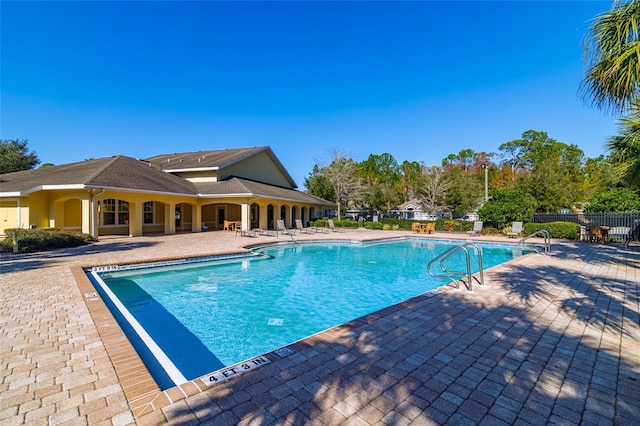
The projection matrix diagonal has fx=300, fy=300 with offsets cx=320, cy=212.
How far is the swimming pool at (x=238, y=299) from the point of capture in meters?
4.81

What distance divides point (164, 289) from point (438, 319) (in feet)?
22.7

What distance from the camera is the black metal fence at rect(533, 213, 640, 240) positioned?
56.5ft

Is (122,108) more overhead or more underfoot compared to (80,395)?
more overhead

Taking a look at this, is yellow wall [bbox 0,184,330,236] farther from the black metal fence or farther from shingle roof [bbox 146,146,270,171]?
the black metal fence

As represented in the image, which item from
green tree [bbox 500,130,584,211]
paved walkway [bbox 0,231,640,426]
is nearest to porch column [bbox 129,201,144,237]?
paved walkway [bbox 0,231,640,426]

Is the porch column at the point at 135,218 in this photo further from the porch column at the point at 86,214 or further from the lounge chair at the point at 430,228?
the lounge chair at the point at 430,228

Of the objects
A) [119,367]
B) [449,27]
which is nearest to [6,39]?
[119,367]

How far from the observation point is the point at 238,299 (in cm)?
749

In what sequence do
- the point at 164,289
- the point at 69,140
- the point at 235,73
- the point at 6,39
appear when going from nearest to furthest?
1. the point at 164,289
2. the point at 6,39
3. the point at 235,73
4. the point at 69,140

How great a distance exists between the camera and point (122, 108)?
80.2 ft

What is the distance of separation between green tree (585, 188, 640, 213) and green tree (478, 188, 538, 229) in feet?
15.6

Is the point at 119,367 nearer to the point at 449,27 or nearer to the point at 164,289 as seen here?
the point at 164,289

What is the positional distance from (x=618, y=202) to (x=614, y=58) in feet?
69.4

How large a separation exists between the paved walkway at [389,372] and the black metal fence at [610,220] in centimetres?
1658
